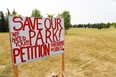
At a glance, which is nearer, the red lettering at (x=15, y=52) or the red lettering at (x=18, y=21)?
the red lettering at (x=18, y=21)

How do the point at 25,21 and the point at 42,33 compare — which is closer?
the point at 25,21

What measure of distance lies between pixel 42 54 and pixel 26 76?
4.92 m

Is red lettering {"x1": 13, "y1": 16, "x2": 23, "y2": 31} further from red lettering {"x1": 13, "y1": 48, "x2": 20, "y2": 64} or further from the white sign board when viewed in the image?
red lettering {"x1": 13, "y1": 48, "x2": 20, "y2": 64}

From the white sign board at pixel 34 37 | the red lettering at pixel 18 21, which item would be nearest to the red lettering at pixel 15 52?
the white sign board at pixel 34 37

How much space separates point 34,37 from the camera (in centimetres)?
473

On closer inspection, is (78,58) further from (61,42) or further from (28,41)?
(28,41)

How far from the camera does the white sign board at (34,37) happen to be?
423cm

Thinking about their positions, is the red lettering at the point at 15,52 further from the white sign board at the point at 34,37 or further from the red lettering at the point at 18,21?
the red lettering at the point at 18,21

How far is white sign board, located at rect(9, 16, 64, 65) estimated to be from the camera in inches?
166

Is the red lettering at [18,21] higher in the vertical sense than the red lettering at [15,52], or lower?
higher

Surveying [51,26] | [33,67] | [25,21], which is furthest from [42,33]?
[33,67]

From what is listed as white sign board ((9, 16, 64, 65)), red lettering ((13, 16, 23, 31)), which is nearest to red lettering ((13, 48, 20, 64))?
white sign board ((9, 16, 64, 65))

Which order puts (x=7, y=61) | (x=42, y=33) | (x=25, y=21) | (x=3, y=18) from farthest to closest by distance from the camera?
1. (x=3, y=18)
2. (x=7, y=61)
3. (x=42, y=33)
4. (x=25, y=21)

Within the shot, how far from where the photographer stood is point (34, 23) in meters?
4.64
